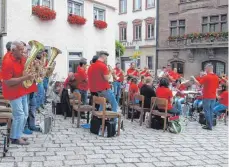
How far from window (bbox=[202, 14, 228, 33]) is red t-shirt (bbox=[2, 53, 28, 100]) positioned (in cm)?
2317

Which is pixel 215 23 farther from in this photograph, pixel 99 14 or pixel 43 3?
pixel 43 3

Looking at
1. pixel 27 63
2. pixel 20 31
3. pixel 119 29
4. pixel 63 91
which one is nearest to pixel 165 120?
pixel 63 91

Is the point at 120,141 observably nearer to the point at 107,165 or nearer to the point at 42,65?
the point at 107,165

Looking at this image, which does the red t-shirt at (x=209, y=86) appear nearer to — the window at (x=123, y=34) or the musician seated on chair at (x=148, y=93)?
the musician seated on chair at (x=148, y=93)

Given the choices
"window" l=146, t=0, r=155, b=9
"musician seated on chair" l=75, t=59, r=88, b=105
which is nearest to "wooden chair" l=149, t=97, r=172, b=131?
"musician seated on chair" l=75, t=59, r=88, b=105

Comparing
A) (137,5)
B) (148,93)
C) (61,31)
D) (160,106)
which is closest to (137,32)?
(137,5)

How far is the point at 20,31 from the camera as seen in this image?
13430mm

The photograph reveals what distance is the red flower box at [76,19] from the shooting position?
15914 mm

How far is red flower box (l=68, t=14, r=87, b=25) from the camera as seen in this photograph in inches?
627

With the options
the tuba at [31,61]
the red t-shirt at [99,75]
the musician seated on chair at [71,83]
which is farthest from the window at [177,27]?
A: the tuba at [31,61]

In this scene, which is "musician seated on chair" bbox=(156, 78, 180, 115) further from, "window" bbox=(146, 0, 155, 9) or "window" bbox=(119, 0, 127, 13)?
"window" bbox=(119, 0, 127, 13)

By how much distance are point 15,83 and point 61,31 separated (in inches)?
409

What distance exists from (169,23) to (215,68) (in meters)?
5.98

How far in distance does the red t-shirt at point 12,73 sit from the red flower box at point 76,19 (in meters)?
10.3
